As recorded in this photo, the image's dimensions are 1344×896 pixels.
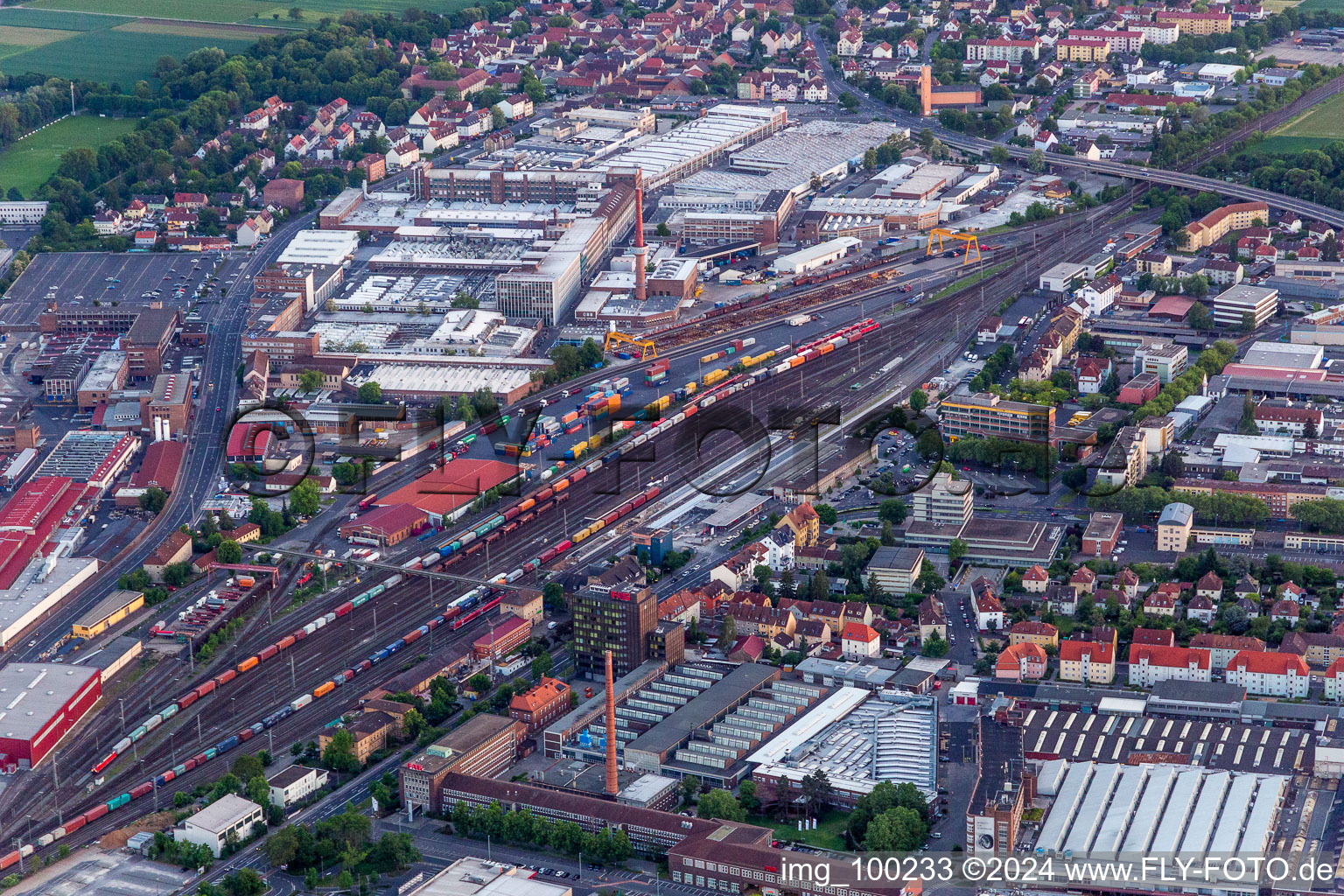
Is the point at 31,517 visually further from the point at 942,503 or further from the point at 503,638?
the point at 942,503

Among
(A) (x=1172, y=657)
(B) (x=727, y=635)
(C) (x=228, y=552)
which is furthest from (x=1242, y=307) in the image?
(C) (x=228, y=552)

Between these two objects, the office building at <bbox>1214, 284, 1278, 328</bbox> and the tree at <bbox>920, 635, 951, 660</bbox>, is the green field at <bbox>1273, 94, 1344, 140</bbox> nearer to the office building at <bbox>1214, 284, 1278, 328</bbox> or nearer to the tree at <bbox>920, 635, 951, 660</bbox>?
the office building at <bbox>1214, 284, 1278, 328</bbox>

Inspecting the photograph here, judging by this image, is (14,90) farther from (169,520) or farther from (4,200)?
(169,520)

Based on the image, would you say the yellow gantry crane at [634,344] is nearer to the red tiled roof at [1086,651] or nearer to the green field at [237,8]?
the red tiled roof at [1086,651]

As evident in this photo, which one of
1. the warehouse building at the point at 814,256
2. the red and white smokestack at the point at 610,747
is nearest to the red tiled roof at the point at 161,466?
the red and white smokestack at the point at 610,747

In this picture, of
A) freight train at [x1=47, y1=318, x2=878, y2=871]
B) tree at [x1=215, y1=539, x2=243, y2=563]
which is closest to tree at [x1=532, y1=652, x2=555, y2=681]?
freight train at [x1=47, y1=318, x2=878, y2=871]

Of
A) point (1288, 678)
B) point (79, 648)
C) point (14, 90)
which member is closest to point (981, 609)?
point (1288, 678)
